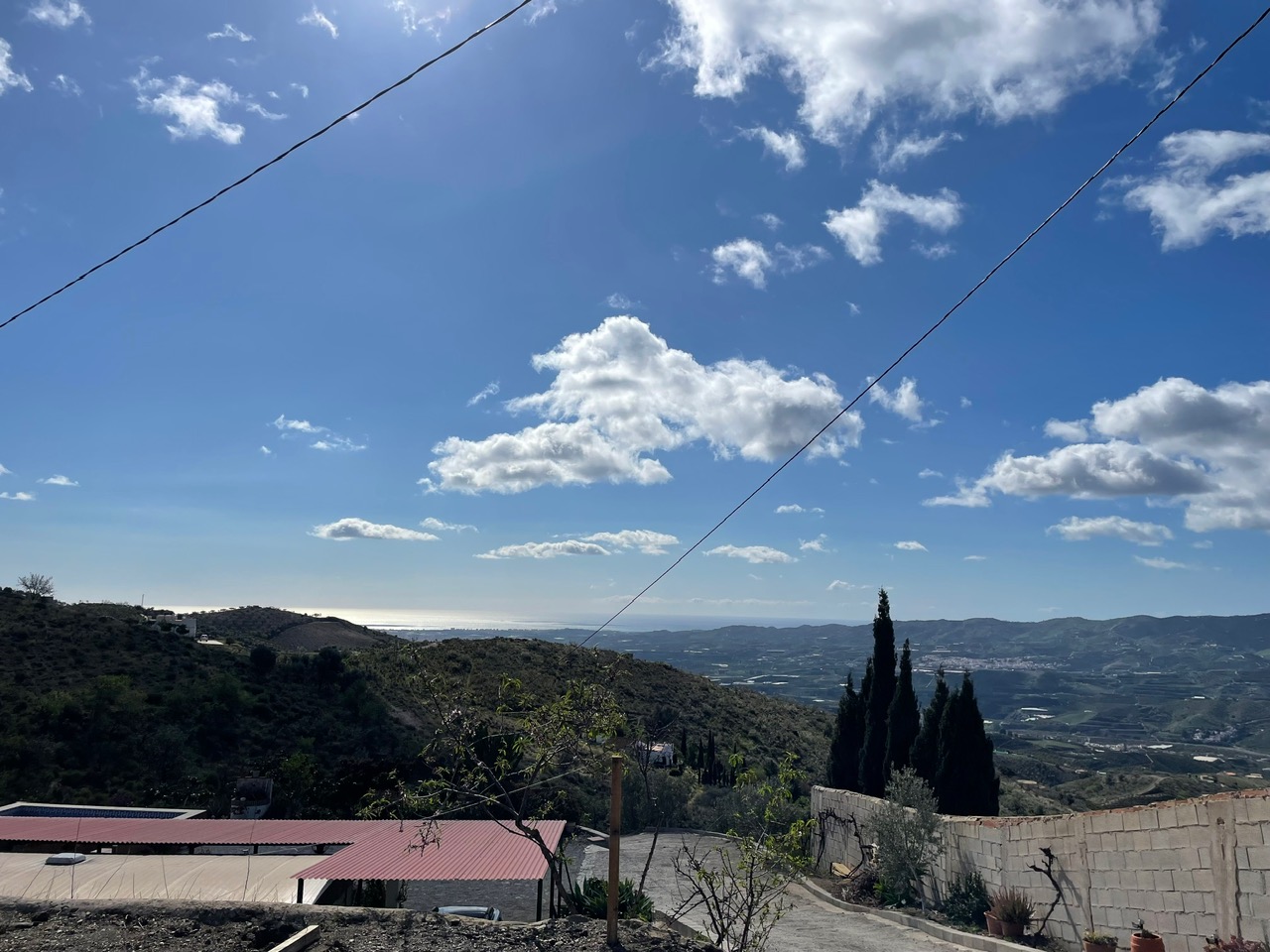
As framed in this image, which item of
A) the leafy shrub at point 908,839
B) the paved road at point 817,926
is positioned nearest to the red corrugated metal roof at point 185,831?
the paved road at point 817,926

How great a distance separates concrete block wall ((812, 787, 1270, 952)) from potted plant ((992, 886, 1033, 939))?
174 millimetres

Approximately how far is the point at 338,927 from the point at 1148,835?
947 cm

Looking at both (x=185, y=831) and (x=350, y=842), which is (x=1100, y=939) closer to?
(x=350, y=842)

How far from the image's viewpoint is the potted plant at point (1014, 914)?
11.5m

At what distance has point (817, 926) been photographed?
13.8 metres

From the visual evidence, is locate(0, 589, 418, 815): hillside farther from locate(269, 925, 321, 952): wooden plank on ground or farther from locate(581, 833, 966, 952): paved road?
locate(269, 925, 321, 952): wooden plank on ground

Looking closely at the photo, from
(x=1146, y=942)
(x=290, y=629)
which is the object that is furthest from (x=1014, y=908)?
(x=290, y=629)

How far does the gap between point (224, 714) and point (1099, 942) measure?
30.1 meters

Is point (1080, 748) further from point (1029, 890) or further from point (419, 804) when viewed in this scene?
point (419, 804)

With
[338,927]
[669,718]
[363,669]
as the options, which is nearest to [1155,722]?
[669,718]

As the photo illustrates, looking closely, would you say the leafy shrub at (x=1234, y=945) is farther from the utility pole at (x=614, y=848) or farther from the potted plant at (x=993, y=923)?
the utility pole at (x=614, y=848)

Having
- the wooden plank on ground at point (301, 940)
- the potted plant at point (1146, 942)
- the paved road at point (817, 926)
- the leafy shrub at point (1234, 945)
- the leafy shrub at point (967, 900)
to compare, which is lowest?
the paved road at point (817, 926)

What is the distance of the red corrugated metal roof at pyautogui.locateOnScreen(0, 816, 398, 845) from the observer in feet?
42.2

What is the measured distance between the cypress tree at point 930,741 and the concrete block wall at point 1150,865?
769 cm
